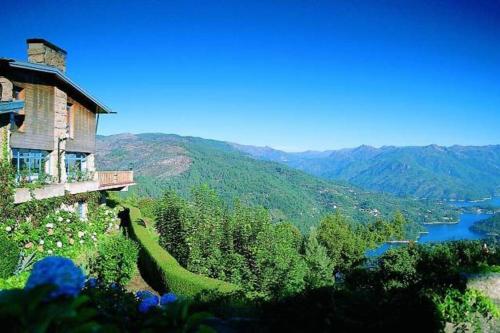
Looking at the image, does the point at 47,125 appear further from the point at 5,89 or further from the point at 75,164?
the point at 75,164

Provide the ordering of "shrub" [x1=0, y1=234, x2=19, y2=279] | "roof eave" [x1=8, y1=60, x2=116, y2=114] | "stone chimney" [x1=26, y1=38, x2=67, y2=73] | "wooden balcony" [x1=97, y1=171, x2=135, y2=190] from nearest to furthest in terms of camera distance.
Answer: "shrub" [x1=0, y1=234, x2=19, y2=279] → "roof eave" [x1=8, y1=60, x2=116, y2=114] → "stone chimney" [x1=26, y1=38, x2=67, y2=73] → "wooden balcony" [x1=97, y1=171, x2=135, y2=190]

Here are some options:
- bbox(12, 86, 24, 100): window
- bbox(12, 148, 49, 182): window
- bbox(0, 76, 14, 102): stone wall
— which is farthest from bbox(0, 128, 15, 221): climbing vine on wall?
bbox(12, 86, 24, 100): window

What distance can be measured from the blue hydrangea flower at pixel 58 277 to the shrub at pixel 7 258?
11982mm

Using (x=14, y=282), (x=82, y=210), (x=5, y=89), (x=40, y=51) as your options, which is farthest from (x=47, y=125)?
(x=14, y=282)

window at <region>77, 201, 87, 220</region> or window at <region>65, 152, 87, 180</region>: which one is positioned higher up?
window at <region>65, 152, 87, 180</region>

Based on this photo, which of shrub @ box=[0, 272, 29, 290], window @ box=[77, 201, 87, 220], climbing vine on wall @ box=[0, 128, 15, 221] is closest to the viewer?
shrub @ box=[0, 272, 29, 290]

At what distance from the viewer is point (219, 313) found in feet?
35.2

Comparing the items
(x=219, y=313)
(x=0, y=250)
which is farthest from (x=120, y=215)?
(x=219, y=313)

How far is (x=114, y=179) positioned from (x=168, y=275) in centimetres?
1564

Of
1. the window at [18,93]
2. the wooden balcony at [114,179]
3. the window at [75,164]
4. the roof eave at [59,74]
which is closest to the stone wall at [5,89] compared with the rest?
the window at [18,93]

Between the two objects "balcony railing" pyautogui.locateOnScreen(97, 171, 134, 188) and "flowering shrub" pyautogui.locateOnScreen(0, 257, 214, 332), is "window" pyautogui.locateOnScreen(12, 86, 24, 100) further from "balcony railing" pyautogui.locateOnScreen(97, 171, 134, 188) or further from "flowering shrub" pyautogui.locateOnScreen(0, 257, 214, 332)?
"flowering shrub" pyautogui.locateOnScreen(0, 257, 214, 332)

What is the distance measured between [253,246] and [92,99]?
14.7 m

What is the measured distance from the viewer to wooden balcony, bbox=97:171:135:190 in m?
26.6

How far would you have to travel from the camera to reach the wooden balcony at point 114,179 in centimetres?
2661
